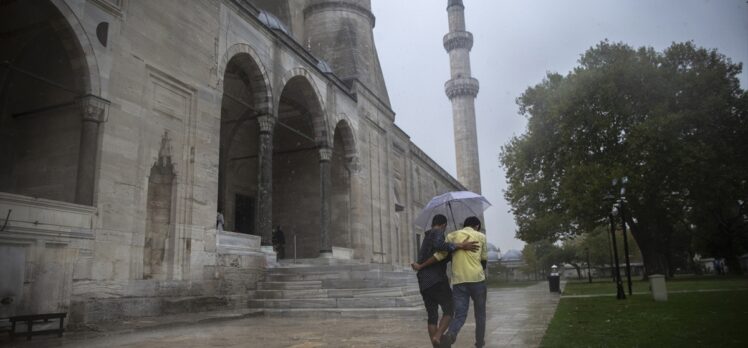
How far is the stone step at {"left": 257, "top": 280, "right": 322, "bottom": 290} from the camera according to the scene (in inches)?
473

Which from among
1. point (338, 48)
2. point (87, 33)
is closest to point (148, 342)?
point (87, 33)

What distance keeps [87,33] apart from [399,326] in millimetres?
7940

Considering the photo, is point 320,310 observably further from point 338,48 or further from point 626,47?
point 626,47

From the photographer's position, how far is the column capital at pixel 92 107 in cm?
917

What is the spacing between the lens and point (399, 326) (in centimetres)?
832

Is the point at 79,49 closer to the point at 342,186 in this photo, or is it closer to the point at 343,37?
the point at 342,186

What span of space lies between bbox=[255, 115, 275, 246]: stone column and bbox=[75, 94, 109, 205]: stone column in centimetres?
562

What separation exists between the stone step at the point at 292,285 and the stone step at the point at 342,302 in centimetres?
72

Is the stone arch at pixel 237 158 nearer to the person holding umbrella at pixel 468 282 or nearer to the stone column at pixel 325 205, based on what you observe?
the stone column at pixel 325 205

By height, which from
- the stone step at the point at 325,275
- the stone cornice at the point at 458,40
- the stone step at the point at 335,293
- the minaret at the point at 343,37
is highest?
the stone cornice at the point at 458,40

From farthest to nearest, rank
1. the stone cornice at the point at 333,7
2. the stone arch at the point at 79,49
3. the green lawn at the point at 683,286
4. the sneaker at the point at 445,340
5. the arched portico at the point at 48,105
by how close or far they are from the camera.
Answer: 1. the stone cornice at the point at 333,7
2. the green lawn at the point at 683,286
3. the arched portico at the point at 48,105
4. the stone arch at the point at 79,49
5. the sneaker at the point at 445,340

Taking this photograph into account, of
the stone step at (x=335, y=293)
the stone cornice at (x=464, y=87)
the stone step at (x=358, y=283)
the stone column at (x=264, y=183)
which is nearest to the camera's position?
the stone step at (x=335, y=293)

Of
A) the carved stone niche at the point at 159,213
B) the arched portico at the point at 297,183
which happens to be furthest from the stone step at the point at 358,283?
the arched portico at the point at 297,183

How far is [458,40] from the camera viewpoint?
51562 mm
